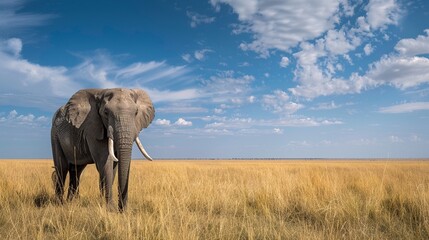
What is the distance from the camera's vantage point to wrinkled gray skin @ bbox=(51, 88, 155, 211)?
297 inches

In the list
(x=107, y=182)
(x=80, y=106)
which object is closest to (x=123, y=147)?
(x=107, y=182)

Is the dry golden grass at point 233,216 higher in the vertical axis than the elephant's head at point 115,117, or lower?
lower

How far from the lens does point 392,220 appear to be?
6.63 m

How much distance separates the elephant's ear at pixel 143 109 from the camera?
8.63 meters

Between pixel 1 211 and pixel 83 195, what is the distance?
8.71 feet

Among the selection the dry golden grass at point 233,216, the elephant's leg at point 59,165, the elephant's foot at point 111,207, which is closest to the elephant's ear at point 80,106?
the elephant's leg at point 59,165

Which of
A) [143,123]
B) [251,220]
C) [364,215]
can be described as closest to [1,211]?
[143,123]

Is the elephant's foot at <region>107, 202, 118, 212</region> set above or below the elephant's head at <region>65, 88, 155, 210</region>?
below

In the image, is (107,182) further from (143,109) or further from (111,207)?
(143,109)

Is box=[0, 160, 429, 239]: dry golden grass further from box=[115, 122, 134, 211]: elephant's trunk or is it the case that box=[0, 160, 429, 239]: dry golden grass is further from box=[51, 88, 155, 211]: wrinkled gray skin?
box=[115, 122, 134, 211]: elephant's trunk

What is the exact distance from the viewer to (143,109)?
8844 mm

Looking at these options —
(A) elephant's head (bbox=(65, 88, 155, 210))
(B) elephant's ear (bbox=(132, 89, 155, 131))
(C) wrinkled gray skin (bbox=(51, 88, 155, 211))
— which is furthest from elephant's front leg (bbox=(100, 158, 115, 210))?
(B) elephant's ear (bbox=(132, 89, 155, 131))

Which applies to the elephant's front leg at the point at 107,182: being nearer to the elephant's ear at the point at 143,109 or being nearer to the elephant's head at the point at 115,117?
the elephant's head at the point at 115,117

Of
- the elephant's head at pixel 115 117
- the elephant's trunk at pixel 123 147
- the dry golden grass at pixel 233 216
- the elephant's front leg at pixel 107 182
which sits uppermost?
the elephant's head at pixel 115 117
